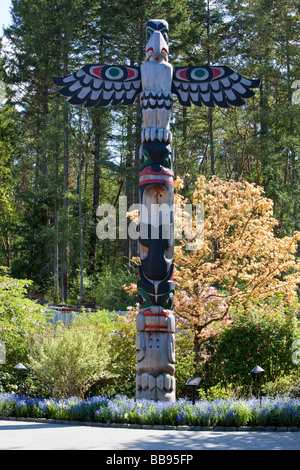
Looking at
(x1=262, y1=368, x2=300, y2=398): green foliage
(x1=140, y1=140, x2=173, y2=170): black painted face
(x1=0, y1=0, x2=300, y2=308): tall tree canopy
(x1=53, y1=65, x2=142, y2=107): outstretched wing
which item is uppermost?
(x1=0, y1=0, x2=300, y2=308): tall tree canopy

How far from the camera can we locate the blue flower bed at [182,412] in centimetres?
809

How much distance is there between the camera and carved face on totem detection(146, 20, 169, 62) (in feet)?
34.6

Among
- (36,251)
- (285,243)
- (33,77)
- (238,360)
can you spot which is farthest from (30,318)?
(33,77)

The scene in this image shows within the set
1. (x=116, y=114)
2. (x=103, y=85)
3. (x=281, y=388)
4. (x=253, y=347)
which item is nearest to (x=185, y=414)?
(x=281, y=388)

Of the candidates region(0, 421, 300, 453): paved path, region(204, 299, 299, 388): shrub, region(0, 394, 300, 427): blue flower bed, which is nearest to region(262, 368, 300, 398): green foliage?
region(204, 299, 299, 388): shrub

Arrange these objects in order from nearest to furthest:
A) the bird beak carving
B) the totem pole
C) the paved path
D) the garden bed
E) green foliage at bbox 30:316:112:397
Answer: the paved path < the garden bed < the totem pole < green foliage at bbox 30:316:112:397 < the bird beak carving

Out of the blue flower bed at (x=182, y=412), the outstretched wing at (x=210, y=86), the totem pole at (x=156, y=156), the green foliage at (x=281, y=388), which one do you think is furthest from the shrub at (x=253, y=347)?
the outstretched wing at (x=210, y=86)

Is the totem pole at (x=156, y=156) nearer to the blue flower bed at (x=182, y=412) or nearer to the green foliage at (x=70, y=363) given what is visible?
the blue flower bed at (x=182, y=412)

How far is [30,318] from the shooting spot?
12.4 m

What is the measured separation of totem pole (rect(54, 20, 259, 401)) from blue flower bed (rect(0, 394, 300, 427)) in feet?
2.58

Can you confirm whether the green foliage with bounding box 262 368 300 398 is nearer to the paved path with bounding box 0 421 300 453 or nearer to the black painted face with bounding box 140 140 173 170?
the paved path with bounding box 0 421 300 453
